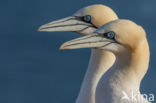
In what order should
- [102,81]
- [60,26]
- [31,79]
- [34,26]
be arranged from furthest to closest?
1. [34,26]
2. [31,79]
3. [60,26]
4. [102,81]

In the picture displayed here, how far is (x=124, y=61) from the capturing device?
32.0 ft

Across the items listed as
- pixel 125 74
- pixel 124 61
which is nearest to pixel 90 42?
pixel 124 61

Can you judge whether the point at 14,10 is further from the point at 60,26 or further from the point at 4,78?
the point at 60,26

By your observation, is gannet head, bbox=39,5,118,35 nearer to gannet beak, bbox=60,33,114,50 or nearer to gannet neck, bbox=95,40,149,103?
gannet beak, bbox=60,33,114,50

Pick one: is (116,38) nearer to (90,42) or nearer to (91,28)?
(90,42)

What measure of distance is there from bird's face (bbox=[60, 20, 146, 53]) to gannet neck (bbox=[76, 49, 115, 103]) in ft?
3.46

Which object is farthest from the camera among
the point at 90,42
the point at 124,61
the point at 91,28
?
the point at 91,28

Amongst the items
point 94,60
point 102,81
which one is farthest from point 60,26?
point 102,81

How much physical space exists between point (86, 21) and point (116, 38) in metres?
1.24

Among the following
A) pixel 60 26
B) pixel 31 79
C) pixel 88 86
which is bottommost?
pixel 31 79

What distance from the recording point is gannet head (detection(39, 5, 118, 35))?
10.8m

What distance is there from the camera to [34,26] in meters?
17.6

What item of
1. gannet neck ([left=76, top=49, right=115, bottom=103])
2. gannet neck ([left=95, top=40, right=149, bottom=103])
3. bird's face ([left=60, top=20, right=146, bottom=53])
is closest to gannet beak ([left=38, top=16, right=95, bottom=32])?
gannet neck ([left=76, top=49, right=115, bottom=103])

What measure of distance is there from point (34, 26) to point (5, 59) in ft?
3.65
